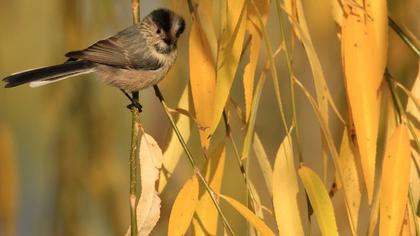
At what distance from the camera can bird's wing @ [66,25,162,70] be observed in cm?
148

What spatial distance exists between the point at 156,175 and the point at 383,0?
386 millimetres

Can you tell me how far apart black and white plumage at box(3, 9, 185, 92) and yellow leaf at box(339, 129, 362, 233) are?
39cm

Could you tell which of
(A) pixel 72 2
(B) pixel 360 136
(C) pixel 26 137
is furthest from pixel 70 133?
(C) pixel 26 137

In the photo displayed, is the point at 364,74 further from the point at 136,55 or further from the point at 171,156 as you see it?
the point at 136,55

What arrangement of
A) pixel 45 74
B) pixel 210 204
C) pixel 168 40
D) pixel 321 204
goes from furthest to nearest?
pixel 168 40 → pixel 45 74 → pixel 210 204 → pixel 321 204

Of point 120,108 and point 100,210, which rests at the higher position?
point 120,108

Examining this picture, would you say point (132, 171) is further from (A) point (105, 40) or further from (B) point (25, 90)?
(B) point (25, 90)

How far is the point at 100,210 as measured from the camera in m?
1.50

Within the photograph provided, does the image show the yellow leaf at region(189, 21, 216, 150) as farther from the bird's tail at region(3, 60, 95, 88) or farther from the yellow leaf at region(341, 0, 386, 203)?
the bird's tail at region(3, 60, 95, 88)

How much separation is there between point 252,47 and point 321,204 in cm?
24

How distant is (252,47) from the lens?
3.86 feet

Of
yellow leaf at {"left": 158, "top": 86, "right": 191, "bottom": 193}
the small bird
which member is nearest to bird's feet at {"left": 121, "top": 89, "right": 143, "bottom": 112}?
the small bird

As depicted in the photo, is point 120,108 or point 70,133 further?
point 120,108

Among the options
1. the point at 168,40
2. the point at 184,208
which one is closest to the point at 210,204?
the point at 184,208
